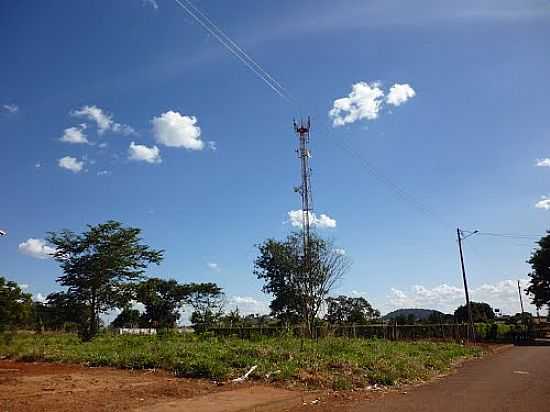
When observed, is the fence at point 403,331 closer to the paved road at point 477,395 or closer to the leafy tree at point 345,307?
the paved road at point 477,395

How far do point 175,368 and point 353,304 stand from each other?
67465mm

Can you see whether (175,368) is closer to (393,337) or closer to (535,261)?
(393,337)

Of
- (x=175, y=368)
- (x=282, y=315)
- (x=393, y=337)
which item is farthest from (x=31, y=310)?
(x=282, y=315)

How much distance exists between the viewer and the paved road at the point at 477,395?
970 cm

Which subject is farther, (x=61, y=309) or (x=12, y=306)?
(x=61, y=309)

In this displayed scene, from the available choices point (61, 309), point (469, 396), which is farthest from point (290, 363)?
point (61, 309)

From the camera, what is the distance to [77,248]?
40188 millimetres

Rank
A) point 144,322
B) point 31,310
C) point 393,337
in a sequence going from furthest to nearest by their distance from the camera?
point 144,322, point 393,337, point 31,310

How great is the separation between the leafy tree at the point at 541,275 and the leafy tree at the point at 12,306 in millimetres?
43852

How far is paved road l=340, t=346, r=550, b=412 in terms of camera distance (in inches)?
382

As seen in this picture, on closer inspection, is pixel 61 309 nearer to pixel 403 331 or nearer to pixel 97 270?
pixel 97 270

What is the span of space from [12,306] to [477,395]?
11.5 m

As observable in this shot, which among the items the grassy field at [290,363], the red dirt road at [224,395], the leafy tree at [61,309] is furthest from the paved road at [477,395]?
the leafy tree at [61,309]

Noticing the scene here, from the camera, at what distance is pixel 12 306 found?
41.4 feet
